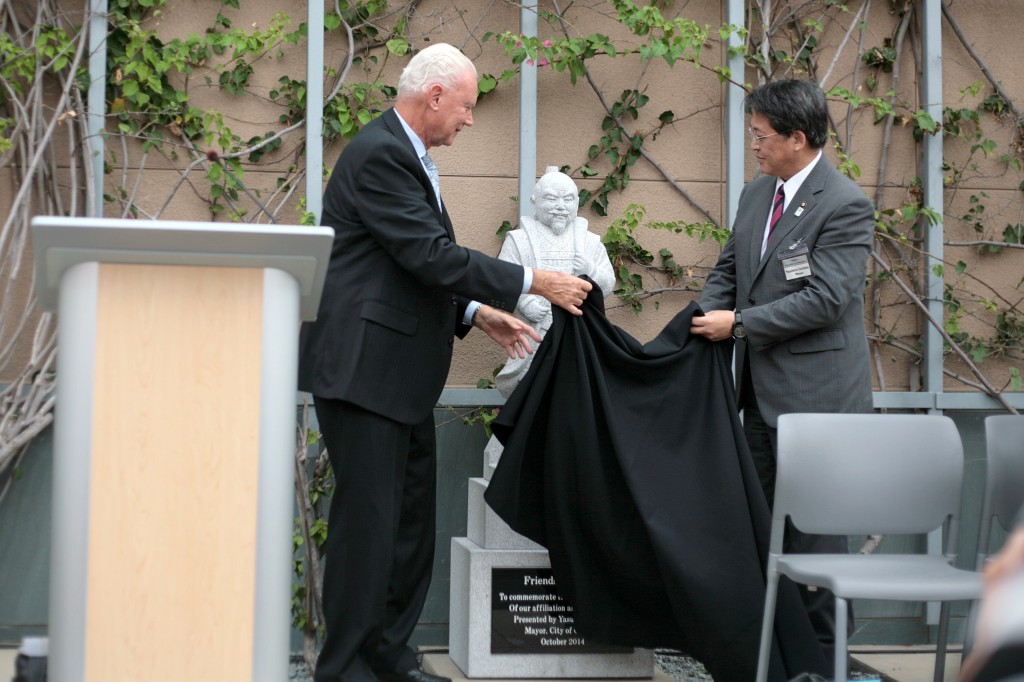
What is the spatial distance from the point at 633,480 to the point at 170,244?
179 cm

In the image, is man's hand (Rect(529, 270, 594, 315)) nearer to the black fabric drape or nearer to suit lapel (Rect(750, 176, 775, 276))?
the black fabric drape

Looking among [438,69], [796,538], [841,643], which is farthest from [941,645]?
[438,69]

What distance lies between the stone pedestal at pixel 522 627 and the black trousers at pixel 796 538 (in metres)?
0.56

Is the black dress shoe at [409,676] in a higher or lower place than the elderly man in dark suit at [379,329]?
lower

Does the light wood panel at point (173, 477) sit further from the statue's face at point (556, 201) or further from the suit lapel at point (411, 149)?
the statue's face at point (556, 201)

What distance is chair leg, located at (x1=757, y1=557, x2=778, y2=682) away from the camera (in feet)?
9.24

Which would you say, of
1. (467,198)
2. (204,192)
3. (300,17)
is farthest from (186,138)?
(467,198)

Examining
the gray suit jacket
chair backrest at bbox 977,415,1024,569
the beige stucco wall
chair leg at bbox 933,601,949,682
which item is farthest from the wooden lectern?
the beige stucco wall

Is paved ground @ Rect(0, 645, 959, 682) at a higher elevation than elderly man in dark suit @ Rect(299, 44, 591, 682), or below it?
below

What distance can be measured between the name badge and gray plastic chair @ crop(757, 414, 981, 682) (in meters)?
0.44

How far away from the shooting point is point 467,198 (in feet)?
14.4

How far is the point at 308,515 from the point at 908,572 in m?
2.06

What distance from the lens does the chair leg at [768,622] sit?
2.82 m

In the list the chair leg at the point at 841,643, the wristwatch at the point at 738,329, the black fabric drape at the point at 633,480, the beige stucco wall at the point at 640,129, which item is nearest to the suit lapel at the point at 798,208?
the wristwatch at the point at 738,329
